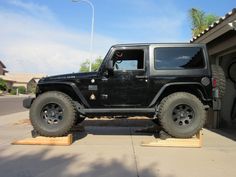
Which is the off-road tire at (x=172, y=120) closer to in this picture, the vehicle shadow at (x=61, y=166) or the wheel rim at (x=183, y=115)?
the wheel rim at (x=183, y=115)

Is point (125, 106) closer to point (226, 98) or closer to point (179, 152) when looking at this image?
point (179, 152)

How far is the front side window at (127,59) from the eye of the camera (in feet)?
31.2

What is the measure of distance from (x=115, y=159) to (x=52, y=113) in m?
2.48

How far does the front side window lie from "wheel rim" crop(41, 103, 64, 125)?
5.38ft

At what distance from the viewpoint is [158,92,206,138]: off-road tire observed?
8977mm

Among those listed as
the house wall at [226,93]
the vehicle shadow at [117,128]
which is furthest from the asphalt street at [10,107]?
the house wall at [226,93]

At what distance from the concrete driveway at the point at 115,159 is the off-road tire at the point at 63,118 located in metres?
0.49

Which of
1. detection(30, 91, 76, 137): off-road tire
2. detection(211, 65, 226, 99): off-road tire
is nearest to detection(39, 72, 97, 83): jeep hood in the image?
detection(30, 91, 76, 137): off-road tire

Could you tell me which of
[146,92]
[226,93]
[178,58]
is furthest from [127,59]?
[226,93]

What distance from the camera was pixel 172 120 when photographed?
9.03m

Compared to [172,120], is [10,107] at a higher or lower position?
lower

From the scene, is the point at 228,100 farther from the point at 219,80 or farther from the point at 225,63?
the point at 219,80

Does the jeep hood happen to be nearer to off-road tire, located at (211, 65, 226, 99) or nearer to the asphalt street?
off-road tire, located at (211, 65, 226, 99)

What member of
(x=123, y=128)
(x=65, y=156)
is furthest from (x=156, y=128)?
(x=65, y=156)
